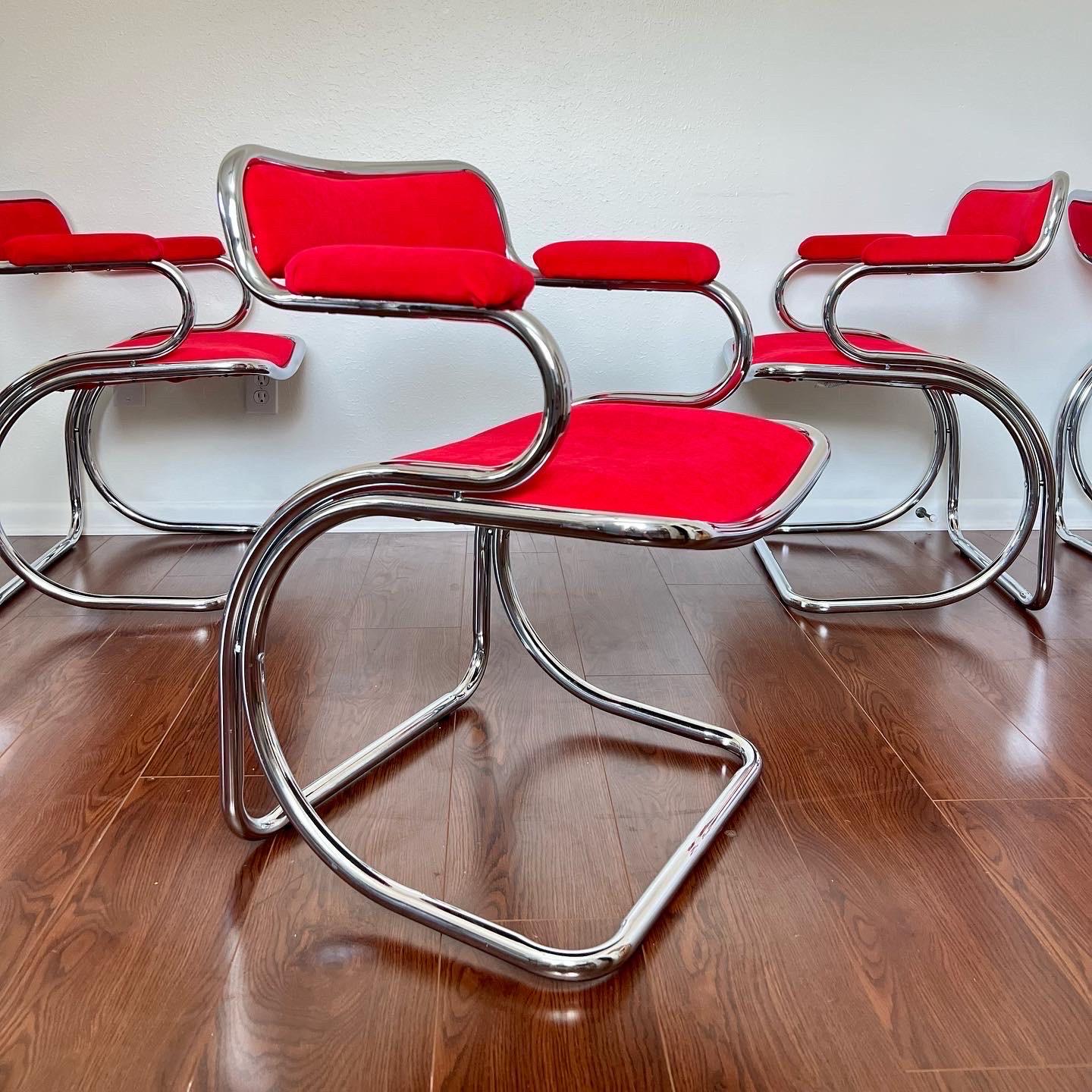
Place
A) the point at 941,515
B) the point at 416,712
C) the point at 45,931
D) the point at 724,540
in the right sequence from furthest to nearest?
the point at 941,515 < the point at 416,712 < the point at 45,931 < the point at 724,540

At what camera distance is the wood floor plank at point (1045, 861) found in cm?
103

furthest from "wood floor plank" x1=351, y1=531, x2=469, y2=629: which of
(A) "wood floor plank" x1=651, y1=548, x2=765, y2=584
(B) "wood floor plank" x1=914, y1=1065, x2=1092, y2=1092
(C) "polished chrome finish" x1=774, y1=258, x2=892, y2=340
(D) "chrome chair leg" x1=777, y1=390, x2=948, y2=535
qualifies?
(B) "wood floor plank" x1=914, y1=1065, x2=1092, y2=1092

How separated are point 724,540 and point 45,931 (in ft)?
2.54

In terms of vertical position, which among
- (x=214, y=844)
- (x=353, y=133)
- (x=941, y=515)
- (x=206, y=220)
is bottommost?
(x=941, y=515)

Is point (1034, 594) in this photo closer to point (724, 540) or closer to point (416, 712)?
point (416, 712)

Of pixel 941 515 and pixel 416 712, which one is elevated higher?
pixel 416 712

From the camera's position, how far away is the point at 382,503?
97 cm

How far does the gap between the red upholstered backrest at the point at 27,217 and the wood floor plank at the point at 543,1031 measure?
158cm

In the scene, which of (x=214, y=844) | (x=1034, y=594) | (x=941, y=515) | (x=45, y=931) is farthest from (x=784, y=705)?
(x=941, y=515)

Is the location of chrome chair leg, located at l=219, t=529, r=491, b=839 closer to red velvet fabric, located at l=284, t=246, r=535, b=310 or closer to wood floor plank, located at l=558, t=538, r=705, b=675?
wood floor plank, located at l=558, t=538, r=705, b=675

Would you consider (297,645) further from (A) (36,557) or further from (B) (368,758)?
(A) (36,557)

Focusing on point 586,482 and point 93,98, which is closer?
point 586,482

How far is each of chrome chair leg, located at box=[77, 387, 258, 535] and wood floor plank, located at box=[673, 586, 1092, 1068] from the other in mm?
1293

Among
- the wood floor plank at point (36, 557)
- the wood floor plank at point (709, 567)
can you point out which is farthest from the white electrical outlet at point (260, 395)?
the wood floor plank at point (709, 567)
